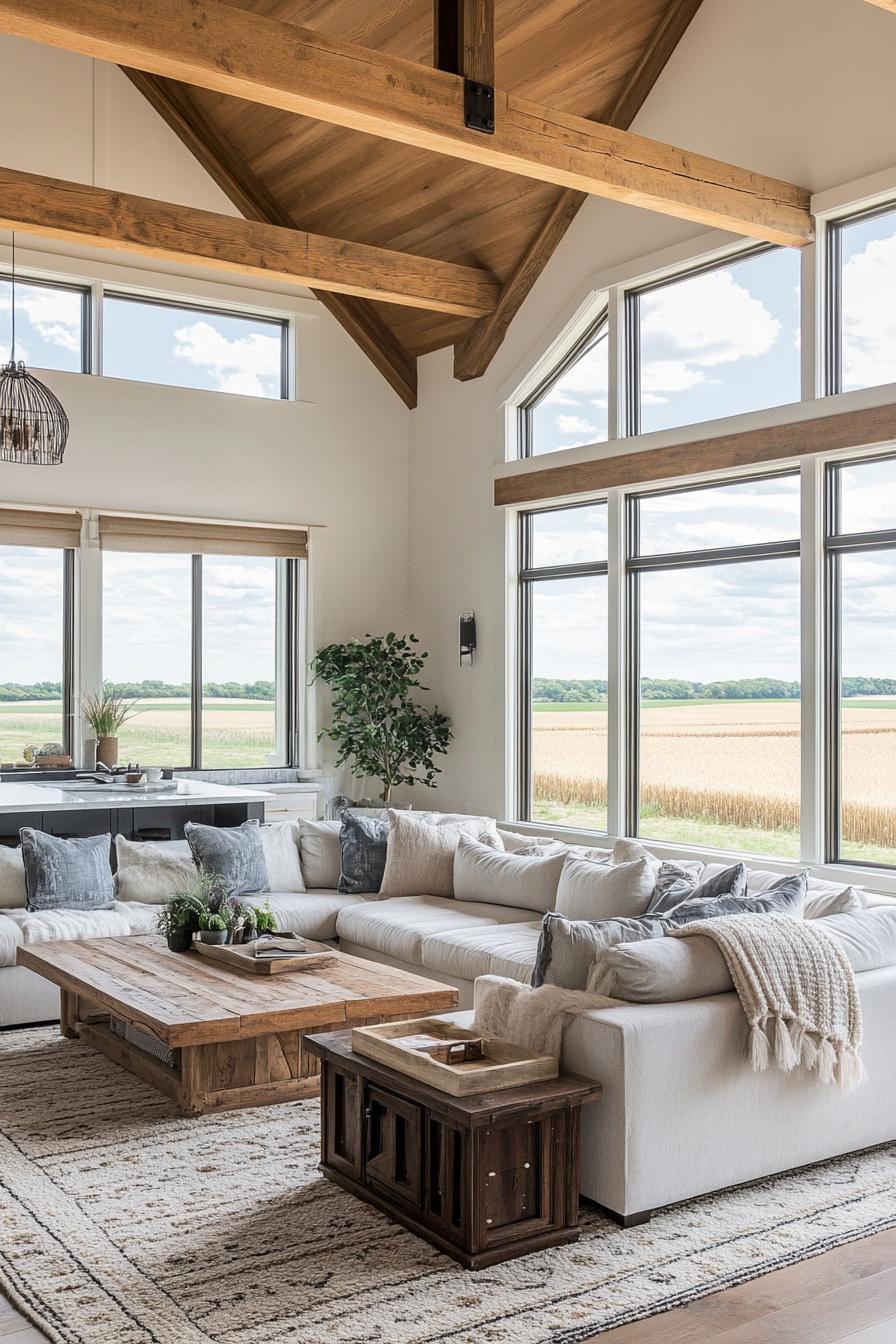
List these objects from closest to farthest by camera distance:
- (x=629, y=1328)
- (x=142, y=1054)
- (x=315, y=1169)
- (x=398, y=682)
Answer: (x=629, y=1328)
(x=315, y=1169)
(x=142, y=1054)
(x=398, y=682)

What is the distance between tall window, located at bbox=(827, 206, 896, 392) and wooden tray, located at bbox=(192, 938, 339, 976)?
3.85 m

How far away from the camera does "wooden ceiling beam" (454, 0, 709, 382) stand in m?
7.14

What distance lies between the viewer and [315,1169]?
3.92m

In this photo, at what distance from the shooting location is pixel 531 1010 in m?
3.66

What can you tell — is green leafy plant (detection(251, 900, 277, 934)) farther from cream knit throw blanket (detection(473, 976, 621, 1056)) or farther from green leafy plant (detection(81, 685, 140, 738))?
green leafy plant (detection(81, 685, 140, 738))

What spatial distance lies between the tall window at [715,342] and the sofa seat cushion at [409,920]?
3.13 metres

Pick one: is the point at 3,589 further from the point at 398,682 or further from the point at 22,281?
the point at 398,682

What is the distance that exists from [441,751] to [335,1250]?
6.18m

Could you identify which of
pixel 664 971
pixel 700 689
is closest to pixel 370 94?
pixel 664 971

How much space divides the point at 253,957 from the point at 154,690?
14.6 feet

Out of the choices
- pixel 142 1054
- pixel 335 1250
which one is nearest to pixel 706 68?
pixel 142 1054

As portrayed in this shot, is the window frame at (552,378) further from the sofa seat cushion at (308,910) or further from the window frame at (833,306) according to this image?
the sofa seat cushion at (308,910)

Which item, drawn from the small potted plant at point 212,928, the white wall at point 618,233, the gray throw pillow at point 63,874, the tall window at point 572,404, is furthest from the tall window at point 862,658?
the gray throw pillow at point 63,874

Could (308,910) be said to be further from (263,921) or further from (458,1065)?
(458,1065)
